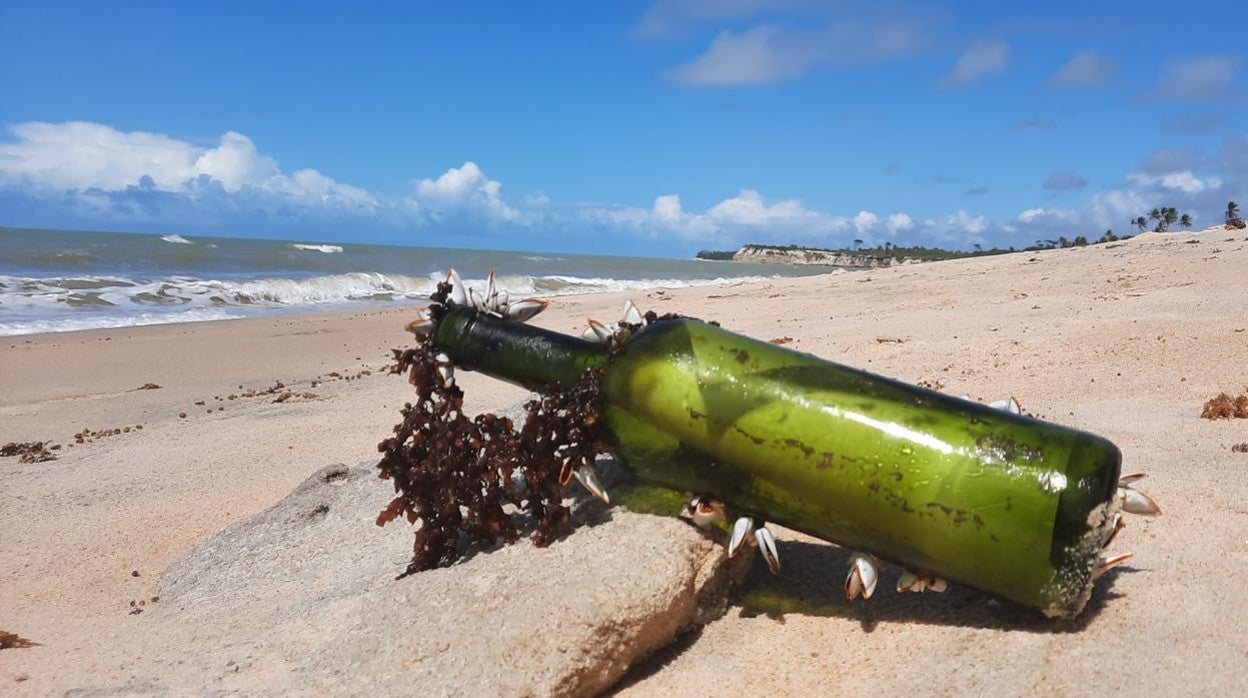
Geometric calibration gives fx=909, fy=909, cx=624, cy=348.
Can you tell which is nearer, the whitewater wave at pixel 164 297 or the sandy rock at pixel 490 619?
the sandy rock at pixel 490 619

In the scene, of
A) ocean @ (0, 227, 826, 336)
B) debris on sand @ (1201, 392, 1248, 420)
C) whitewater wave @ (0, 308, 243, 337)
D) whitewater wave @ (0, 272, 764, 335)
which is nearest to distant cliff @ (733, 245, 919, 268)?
ocean @ (0, 227, 826, 336)

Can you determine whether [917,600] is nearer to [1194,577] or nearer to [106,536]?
[1194,577]

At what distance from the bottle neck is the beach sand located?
0.90 m

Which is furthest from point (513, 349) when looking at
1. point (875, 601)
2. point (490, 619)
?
point (875, 601)

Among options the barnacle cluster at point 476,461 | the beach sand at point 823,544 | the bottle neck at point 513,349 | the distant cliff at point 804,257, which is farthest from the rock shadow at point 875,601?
the distant cliff at point 804,257

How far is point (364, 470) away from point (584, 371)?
2175 mm

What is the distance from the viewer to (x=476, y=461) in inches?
120

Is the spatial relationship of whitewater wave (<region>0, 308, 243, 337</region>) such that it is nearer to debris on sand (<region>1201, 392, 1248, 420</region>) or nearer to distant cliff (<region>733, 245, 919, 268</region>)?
debris on sand (<region>1201, 392, 1248, 420</region>)

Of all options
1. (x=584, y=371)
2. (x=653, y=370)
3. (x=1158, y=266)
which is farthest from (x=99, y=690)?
(x=1158, y=266)

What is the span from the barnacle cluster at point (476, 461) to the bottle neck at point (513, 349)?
6 cm

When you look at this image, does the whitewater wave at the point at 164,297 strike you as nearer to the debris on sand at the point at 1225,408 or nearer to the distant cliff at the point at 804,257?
the debris on sand at the point at 1225,408

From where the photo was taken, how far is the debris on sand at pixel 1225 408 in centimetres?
455

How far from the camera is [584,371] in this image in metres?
2.88

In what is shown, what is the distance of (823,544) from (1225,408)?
278 centimetres
